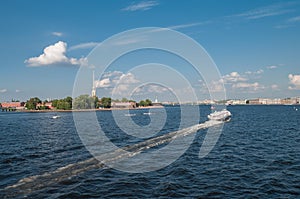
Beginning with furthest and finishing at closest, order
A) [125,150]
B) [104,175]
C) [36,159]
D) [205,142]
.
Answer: [205,142]
[125,150]
[36,159]
[104,175]

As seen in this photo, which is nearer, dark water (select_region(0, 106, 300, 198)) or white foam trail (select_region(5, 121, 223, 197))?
dark water (select_region(0, 106, 300, 198))

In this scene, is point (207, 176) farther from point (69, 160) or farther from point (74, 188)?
point (69, 160)

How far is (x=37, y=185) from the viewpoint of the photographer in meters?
21.0

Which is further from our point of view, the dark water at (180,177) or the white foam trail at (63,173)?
the white foam trail at (63,173)

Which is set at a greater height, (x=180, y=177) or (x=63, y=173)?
(x=63, y=173)

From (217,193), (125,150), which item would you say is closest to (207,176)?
(217,193)

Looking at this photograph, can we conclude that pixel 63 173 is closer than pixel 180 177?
No

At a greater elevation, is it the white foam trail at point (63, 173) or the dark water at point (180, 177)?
the white foam trail at point (63, 173)

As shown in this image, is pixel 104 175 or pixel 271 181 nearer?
pixel 271 181

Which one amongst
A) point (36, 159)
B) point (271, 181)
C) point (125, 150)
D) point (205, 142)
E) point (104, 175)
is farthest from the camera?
point (205, 142)

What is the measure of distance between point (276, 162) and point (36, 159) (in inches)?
1103

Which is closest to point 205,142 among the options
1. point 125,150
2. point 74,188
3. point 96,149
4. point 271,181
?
point 125,150

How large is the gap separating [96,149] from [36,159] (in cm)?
811

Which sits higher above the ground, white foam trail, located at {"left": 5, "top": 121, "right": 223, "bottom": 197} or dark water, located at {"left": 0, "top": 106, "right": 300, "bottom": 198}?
white foam trail, located at {"left": 5, "top": 121, "right": 223, "bottom": 197}
